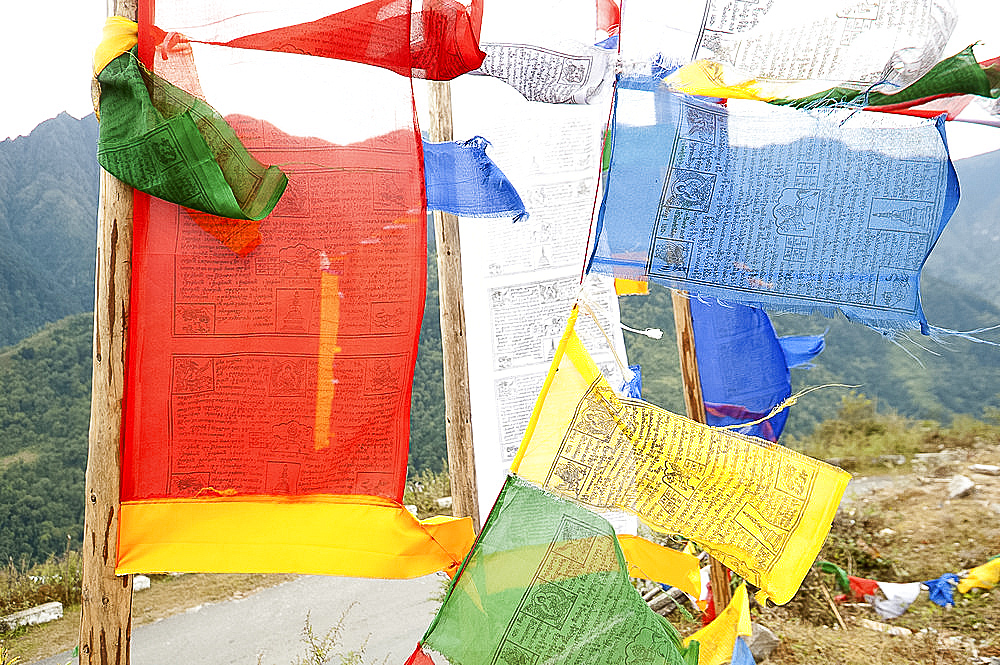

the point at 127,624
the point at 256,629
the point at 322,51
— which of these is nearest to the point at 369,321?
the point at 322,51

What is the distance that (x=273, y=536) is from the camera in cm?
142

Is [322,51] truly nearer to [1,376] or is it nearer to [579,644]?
[579,644]

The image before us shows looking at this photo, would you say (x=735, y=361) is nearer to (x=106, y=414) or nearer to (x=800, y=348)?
(x=800, y=348)

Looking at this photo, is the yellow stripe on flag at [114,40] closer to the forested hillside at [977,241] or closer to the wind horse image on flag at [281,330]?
the wind horse image on flag at [281,330]

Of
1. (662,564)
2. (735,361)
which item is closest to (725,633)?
(662,564)

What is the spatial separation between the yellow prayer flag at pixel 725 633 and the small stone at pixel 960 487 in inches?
159

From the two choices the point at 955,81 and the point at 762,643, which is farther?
the point at 762,643

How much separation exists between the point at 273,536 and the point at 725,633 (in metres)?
1.03

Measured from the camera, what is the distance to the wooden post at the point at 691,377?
2268mm

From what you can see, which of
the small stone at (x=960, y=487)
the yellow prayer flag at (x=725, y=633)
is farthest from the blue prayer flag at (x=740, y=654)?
the small stone at (x=960, y=487)

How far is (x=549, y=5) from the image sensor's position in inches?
65.2

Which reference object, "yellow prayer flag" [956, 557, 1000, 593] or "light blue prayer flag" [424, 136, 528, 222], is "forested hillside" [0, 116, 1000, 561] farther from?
"light blue prayer flag" [424, 136, 528, 222]

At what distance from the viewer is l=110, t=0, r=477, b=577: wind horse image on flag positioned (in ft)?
4.49

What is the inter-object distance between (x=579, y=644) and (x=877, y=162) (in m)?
1.07
